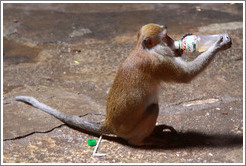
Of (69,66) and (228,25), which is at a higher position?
(228,25)

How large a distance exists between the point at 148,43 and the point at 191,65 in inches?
35.5

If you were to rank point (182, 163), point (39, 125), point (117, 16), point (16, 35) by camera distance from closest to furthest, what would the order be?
point (182, 163), point (39, 125), point (16, 35), point (117, 16)

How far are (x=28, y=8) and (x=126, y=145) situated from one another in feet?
33.0

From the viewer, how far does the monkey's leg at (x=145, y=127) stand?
6.28 metres

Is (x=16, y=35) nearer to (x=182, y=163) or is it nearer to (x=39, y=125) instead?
(x=39, y=125)

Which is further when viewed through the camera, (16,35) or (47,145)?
(16,35)

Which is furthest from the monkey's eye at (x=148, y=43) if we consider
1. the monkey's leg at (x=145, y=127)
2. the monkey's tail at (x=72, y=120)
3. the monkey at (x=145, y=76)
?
the monkey's tail at (x=72, y=120)

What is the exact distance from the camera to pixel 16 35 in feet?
40.2

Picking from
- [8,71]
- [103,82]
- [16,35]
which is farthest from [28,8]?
[103,82]

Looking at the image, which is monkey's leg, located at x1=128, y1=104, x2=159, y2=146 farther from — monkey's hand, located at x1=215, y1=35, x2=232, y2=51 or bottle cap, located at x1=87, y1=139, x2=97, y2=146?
monkey's hand, located at x1=215, y1=35, x2=232, y2=51

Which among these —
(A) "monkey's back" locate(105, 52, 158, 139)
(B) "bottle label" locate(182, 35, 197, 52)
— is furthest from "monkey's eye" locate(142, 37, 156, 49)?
(B) "bottle label" locate(182, 35, 197, 52)

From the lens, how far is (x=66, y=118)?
7102 millimetres

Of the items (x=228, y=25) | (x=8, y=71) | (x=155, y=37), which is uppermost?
(x=155, y=37)

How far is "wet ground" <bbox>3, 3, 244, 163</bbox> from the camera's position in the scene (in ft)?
21.1
